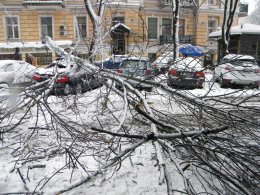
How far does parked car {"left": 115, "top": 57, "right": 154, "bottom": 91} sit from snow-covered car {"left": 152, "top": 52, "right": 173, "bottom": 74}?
0.08 m

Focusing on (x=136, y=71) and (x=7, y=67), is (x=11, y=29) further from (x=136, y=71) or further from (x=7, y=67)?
(x=136, y=71)

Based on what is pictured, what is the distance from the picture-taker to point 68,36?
2223cm

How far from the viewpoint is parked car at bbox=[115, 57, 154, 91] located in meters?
4.10

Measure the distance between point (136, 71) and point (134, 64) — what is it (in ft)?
1.03

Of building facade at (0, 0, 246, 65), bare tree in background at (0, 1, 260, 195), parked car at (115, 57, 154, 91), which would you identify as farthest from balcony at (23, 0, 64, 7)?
parked car at (115, 57, 154, 91)

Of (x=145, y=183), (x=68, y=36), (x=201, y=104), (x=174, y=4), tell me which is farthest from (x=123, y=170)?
(x=68, y=36)

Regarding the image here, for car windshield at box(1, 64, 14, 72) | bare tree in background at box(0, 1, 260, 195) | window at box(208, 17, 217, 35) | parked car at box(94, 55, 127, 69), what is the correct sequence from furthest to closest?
window at box(208, 17, 217, 35)
car windshield at box(1, 64, 14, 72)
parked car at box(94, 55, 127, 69)
bare tree in background at box(0, 1, 260, 195)

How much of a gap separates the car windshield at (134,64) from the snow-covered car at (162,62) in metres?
0.18

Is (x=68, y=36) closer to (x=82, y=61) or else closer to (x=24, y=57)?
(x=24, y=57)

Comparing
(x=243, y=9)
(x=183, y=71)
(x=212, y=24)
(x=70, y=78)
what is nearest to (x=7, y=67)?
(x=70, y=78)

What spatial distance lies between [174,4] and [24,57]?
35.9 ft

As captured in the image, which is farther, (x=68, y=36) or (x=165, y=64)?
(x=68, y=36)

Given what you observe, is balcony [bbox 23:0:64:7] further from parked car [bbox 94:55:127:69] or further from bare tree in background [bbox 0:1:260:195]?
parked car [bbox 94:55:127:69]

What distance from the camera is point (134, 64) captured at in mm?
4641
